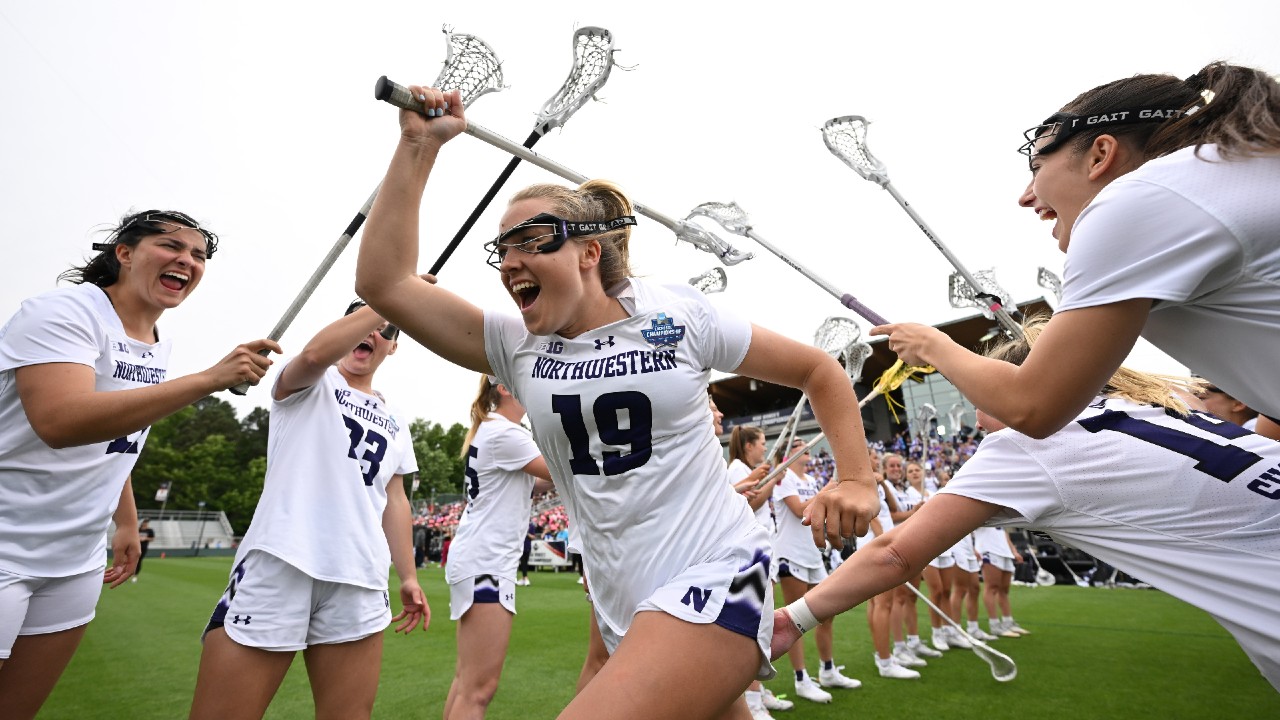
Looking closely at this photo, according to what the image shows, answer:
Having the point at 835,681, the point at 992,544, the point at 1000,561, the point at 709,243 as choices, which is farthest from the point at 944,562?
the point at 709,243

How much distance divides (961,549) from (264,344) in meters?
10.9

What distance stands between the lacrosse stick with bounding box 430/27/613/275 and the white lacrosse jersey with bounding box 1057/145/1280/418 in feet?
8.88

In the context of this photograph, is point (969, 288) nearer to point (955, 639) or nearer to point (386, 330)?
point (386, 330)

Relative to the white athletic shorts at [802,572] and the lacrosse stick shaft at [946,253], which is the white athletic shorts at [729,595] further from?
the white athletic shorts at [802,572]

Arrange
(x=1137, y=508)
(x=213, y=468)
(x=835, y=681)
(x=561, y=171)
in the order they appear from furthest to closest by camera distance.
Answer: (x=213, y=468), (x=835, y=681), (x=561, y=171), (x=1137, y=508)

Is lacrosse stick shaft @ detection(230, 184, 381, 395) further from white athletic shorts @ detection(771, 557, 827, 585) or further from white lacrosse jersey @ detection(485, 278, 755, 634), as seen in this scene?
white athletic shorts @ detection(771, 557, 827, 585)

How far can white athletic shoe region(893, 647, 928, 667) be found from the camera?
8.81 metres

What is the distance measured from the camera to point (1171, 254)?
162 cm

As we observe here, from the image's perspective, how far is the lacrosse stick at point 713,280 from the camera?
6133mm

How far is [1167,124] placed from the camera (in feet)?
6.55

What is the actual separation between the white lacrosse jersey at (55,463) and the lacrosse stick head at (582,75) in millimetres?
2422

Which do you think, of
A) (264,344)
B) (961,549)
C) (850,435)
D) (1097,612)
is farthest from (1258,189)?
(1097,612)

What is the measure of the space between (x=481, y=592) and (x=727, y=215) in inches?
139

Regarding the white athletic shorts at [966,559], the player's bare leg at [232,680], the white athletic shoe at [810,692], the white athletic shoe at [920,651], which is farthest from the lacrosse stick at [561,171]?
the white athletic shorts at [966,559]
